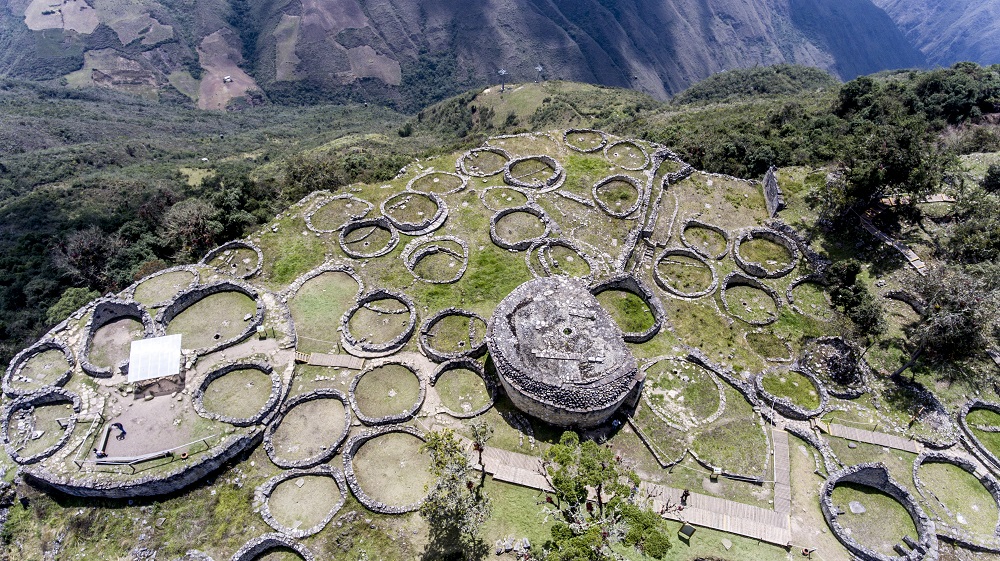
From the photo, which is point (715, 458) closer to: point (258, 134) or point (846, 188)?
point (846, 188)

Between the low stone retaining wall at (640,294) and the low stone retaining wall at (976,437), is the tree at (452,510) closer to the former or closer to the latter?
the low stone retaining wall at (640,294)

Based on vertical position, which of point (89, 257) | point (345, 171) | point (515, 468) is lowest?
point (89, 257)

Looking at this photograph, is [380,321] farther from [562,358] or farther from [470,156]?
[470,156]

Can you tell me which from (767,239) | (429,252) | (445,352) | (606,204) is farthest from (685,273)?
A: (429,252)

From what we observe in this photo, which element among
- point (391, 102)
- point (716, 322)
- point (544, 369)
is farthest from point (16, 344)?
point (391, 102)

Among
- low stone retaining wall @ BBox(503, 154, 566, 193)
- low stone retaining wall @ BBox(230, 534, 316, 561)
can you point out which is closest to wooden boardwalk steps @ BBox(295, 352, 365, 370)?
low stone retaining wall @ BBox(230, 534, 316, 561)

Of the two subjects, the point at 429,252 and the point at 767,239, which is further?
the point at 767,239

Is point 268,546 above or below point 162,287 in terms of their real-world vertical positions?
above
